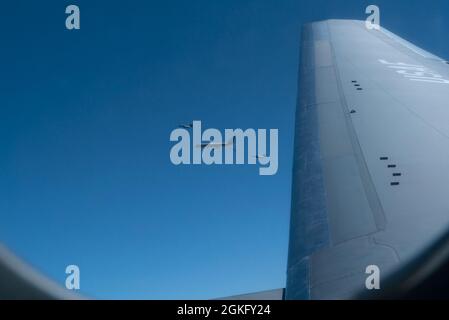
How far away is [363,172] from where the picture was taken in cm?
322

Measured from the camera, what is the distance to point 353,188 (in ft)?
10.1

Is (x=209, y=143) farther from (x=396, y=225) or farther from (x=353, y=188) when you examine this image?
(x=396, y=225)

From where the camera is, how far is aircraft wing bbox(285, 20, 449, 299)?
2.34 metres

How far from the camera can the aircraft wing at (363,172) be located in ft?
7.68

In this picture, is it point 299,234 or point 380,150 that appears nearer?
point 299,234

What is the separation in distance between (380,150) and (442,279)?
78.8 inches

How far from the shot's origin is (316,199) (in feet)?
10.1
